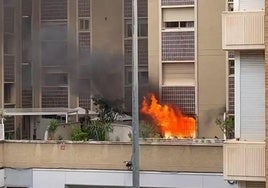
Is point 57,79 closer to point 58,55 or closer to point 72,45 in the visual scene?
point 58,55

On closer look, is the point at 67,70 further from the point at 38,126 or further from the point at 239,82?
the point at 239,82

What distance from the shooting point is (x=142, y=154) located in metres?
17.0

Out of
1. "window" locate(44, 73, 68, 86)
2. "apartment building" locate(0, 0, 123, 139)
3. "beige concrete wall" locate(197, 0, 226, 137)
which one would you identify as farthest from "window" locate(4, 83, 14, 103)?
"beige concrete wall" locate(197, 0, 226, 137)

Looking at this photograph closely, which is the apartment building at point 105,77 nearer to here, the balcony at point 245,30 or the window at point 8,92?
the window at point 8,92

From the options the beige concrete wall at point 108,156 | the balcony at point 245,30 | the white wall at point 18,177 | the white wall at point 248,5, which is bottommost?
the white wall at point 18,177

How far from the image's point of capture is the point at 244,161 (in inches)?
465

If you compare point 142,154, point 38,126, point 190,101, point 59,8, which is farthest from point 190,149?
point 59,8

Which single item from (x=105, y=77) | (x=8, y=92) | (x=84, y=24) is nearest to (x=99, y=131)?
(x=105, y=77)

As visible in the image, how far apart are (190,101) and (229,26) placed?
13.6 m

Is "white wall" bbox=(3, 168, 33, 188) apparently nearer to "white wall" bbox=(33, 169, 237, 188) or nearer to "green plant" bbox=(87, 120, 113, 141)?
"white wall" bbox=(33, 169, 237, 188)

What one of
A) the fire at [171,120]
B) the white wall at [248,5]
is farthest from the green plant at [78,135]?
the white wall at [248,5]

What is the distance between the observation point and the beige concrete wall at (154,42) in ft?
83.7

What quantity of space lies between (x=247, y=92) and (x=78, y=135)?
25.2 feet

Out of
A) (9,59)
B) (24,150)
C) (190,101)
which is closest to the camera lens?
(24,150)
